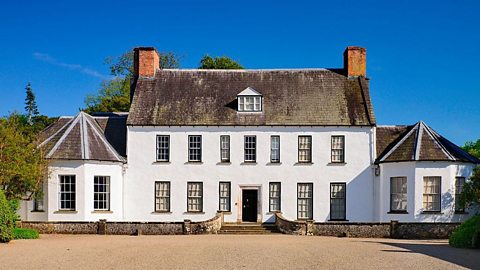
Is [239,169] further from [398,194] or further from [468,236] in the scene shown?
[468,236]

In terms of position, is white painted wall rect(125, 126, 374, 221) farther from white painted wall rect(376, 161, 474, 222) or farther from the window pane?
white painted wall rect(376, 161, 474, 222)

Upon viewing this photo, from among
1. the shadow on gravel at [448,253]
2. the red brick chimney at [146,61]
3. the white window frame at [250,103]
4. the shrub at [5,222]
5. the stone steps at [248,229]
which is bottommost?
the stone steps at [248,229]

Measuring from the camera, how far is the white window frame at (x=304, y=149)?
36.8m

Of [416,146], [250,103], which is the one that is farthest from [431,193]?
[250,103]

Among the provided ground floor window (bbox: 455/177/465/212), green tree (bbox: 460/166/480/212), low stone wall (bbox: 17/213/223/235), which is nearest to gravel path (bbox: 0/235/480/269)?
low stone wall (bbox: 17/213/223/235)

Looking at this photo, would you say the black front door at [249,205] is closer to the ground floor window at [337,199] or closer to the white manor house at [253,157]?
the white manor house at [253,157]

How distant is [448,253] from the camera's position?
74.4 feet

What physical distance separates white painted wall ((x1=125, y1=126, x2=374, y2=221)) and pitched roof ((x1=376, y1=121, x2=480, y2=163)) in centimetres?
125

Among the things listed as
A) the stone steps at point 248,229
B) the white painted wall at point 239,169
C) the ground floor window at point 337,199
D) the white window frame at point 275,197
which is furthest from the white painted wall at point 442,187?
the stone steps at point 248,229

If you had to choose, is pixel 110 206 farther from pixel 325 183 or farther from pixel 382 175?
pixel 382 175

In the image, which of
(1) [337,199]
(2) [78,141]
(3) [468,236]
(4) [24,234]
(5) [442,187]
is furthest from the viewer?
(1) [337,199]

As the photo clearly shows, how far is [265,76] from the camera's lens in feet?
129

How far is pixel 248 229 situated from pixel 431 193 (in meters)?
10.6

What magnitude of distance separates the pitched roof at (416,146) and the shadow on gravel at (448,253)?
8.29 m
